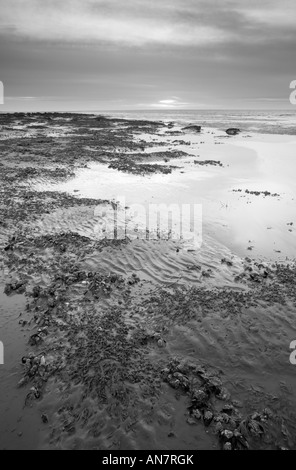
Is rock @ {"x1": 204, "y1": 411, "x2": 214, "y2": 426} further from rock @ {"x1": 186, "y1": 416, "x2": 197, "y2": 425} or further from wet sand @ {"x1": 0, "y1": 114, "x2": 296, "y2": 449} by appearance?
rock @ {"x1": 186, "y1": 416, "x2": 197, "y2": 425}

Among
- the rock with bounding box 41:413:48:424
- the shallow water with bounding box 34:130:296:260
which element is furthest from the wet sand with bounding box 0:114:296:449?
the shallow water with bounding box 34:130:296:260

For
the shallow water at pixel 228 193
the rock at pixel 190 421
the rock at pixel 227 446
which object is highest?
the shallow water at pixel 228 193

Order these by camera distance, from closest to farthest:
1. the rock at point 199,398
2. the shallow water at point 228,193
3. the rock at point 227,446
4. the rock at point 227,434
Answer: the rock at point 227,446, the rock at point 227,434, the rock at point 199,398, the shallow water at point 228,193

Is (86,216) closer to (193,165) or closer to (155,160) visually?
(193,165)

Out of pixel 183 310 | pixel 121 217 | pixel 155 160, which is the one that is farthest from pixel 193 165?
pixel 183 310

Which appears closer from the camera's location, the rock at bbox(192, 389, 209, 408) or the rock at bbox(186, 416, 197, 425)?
the rock at bbox(186, 416, 197, 425)

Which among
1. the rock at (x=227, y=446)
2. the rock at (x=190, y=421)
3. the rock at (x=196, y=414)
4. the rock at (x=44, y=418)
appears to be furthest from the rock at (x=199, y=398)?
the rock at (x=44, y=418)

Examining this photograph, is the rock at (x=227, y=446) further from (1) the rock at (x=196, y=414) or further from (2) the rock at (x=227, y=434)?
(1) the rock at (x=196, y=414)

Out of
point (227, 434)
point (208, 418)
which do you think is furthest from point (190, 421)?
point (227, 434)

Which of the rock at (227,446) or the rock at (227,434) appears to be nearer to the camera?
the rock at (227,446)
